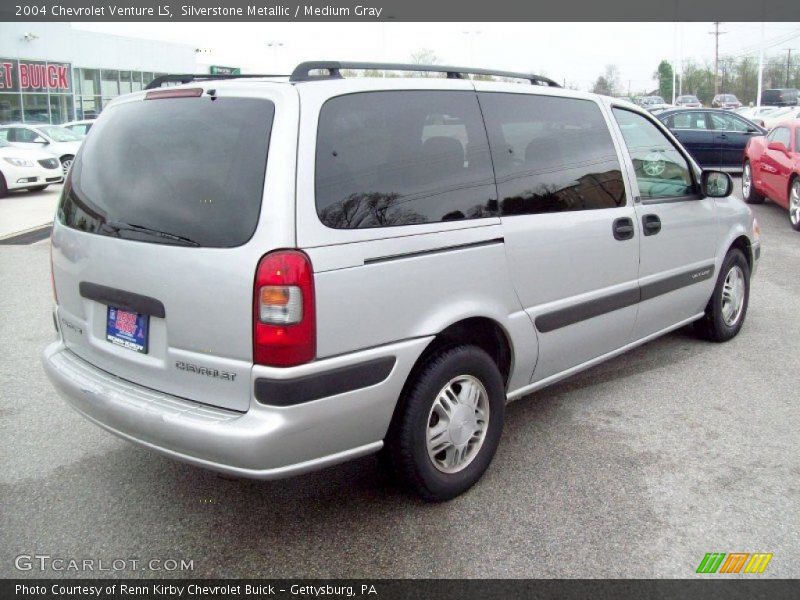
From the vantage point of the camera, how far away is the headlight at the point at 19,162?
54.0ft

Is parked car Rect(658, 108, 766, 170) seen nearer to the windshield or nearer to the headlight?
the headlight

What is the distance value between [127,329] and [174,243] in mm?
474

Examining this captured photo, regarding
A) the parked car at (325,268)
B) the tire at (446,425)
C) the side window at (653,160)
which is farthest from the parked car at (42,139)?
the tire at (446,425)

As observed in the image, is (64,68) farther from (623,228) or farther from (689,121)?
(623,228)

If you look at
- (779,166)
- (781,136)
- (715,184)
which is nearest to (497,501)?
(715,184)

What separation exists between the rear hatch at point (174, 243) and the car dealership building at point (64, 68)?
32.3 m

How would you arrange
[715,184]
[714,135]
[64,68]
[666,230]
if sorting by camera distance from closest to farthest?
1. [666,230]
2. [715,184]
3. [714,135]
4. [64,68]

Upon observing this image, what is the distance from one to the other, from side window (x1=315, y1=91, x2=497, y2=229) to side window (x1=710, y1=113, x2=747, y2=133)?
1599cm

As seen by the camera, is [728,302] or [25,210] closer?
[728,302]

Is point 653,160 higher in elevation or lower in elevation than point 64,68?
lower

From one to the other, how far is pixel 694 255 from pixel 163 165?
139 inches

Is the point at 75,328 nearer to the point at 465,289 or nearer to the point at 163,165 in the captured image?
the point at 163,165

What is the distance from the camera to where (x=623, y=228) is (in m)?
4.26

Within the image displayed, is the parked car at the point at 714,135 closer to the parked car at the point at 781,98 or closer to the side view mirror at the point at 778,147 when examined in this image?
the side view mirror at the point at 778,147
